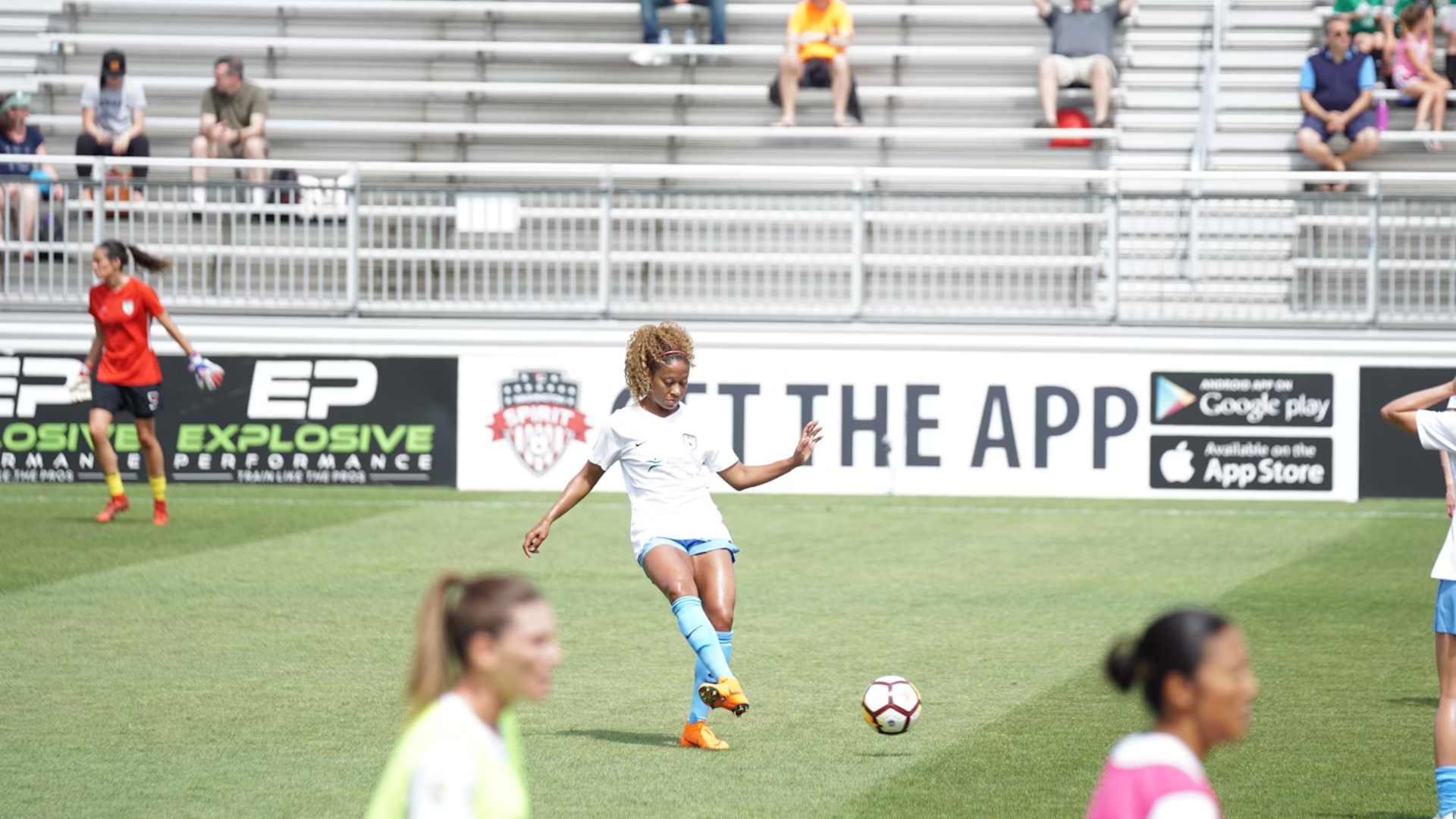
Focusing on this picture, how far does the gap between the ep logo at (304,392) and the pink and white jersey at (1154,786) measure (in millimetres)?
15139

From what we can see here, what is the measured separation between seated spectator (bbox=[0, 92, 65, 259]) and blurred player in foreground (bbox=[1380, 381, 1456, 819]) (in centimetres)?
1439

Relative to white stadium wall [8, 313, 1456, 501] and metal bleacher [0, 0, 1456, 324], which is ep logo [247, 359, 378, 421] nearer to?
white stadium wall [8, 313, 1456, 501]

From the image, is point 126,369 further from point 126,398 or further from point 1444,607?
point 1444,607

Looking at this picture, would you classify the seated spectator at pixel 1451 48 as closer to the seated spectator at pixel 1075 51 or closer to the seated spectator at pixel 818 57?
the seated spectator at pixel 1075 51

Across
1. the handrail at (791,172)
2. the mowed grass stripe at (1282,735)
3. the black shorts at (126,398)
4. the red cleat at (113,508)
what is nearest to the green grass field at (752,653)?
the mowed grass stripe at (1282,735)

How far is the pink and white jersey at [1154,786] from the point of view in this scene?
308 cm

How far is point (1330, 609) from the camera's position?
11.1m

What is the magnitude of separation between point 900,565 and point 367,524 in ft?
15.1

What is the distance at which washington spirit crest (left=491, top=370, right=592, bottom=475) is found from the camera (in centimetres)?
1773

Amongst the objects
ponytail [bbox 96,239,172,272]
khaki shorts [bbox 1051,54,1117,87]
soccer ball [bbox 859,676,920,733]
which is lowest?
soccer ball [bbox 859,676,920,733]

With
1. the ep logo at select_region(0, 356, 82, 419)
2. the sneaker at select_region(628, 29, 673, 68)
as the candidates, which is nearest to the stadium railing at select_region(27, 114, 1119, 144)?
the sneaker at select_region(628, 29, 673, 68)

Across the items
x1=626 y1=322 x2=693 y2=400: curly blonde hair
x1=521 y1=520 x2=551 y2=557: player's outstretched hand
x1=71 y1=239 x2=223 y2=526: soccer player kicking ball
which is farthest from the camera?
x1=71 y1=239 x2=223 y2=526: soccer player kicking ball

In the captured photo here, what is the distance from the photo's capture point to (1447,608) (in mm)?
6148

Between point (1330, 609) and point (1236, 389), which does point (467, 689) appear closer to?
point (1330, 609)
